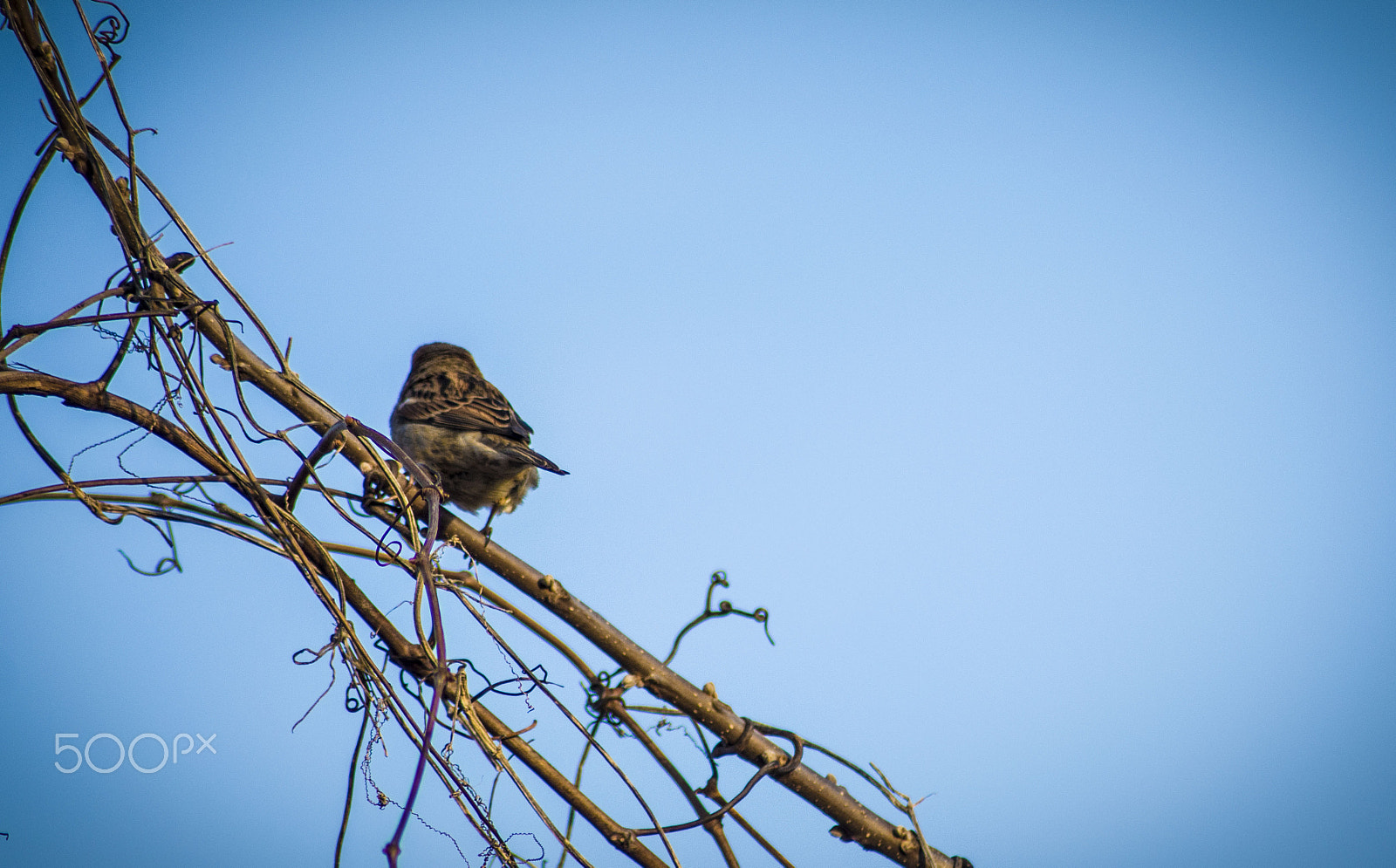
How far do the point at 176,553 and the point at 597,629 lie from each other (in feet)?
4.48

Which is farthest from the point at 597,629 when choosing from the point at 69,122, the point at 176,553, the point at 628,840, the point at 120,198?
the point at 69,122

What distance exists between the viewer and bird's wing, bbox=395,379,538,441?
533 cm

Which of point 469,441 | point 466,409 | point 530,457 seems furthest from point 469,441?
point 530,457

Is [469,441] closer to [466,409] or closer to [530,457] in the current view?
[466,409]

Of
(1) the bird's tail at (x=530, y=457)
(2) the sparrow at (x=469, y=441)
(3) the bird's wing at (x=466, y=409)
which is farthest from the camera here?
(3) the bird's wing at (x=466, y=409)

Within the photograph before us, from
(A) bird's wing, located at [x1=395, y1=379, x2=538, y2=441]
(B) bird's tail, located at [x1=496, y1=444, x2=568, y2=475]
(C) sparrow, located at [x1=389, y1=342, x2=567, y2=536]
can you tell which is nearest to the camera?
(B) bird's tail, located at [x1=496, y1=444, x2=568, y2=475]

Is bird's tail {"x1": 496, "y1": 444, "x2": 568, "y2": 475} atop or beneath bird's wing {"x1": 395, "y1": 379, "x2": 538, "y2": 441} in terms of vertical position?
beneath

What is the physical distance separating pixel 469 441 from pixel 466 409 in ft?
0.78

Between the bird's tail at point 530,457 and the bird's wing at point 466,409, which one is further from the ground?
the bird's wing at point 466,409

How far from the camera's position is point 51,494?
2.63 metres

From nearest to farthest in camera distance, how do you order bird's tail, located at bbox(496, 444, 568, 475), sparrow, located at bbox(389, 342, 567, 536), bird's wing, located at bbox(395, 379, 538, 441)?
bird's tail, located at bbox(496, 444, 568, 475), sparrow, located at bbox(389, 342, 567, 536), bird's wing, located at bbox(395, 379, 538, 441)

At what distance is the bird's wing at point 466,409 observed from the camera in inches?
210

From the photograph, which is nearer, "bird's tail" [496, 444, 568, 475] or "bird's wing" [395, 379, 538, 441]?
"bird's tail" [496, 444, 568, 475]

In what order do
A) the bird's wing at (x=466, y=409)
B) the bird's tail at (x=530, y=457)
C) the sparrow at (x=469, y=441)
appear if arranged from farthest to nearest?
the bird's wing at (x=466, y=409) < the sparrow at (x=469, y=441) < the bird's tail at (x=530, y=457)
